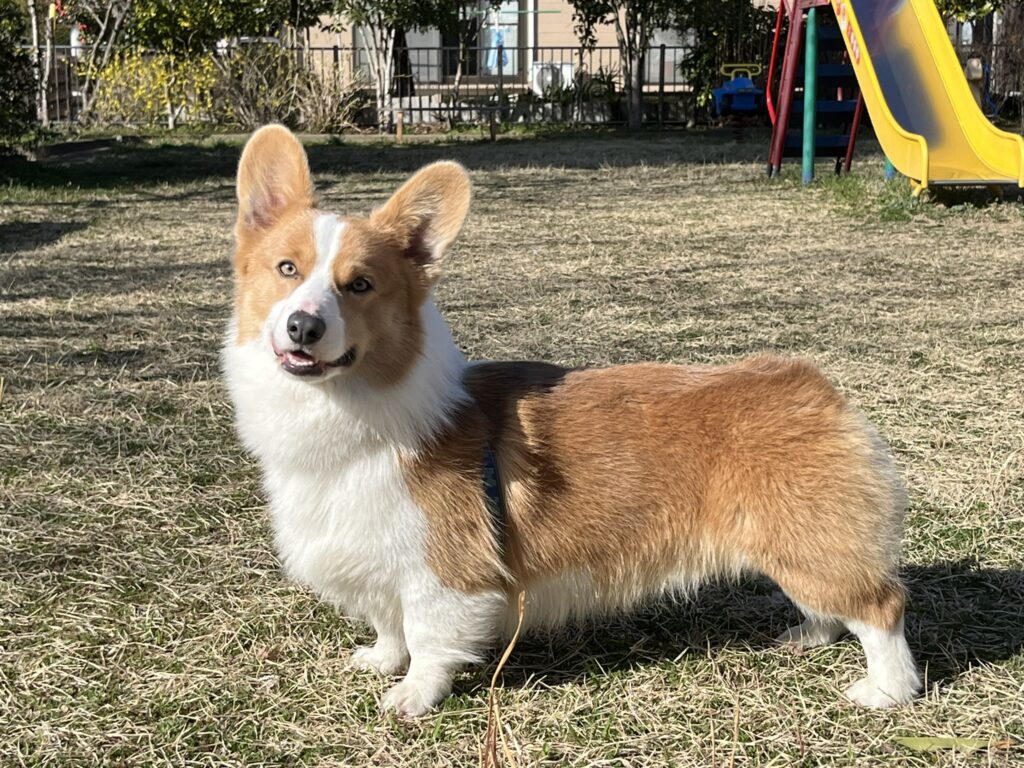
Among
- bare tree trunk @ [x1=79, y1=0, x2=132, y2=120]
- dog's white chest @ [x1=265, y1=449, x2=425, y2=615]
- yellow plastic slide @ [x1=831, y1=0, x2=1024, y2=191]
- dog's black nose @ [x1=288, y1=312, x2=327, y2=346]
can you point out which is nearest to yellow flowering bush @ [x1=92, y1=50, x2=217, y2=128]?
bare tree trunk @ [x1=79, y1=0, x2=132, y2=120]

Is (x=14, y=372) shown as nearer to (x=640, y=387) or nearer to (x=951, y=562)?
(x=640, y=387)

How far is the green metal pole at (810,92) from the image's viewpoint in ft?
36.4

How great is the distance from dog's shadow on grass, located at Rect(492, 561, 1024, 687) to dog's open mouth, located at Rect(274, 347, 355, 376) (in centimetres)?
98

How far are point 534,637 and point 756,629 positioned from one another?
623 mm

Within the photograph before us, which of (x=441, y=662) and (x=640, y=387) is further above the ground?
(x=640, y=387)

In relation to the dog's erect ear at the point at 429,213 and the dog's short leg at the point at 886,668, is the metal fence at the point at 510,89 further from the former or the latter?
the dog's short leg at the point at 886,668

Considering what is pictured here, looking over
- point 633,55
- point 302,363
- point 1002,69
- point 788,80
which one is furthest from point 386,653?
point 1002,69

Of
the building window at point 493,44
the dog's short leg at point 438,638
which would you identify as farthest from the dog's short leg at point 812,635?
the building window at point 493,44

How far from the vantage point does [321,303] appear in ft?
7.19

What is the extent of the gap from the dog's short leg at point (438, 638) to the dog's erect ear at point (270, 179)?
98 centimetres

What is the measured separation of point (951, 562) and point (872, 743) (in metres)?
1.00

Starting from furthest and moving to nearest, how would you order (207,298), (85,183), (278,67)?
1. (278,67)
2. (85,183)
3. (207,298)

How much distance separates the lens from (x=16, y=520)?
341cm

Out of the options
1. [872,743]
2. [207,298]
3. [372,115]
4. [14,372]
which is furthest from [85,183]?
[872,743]
